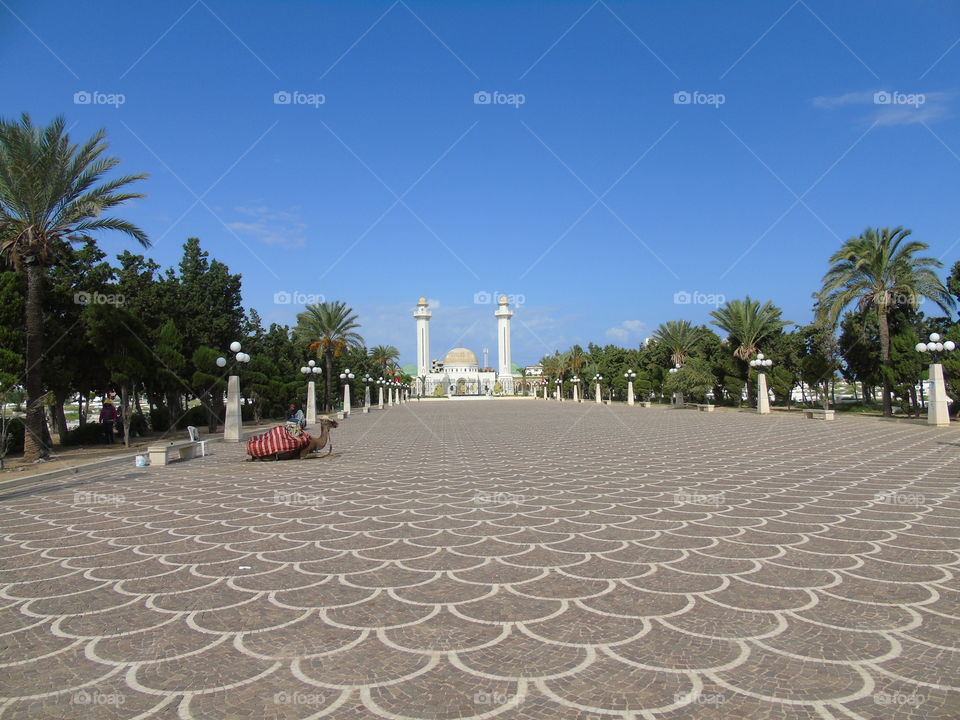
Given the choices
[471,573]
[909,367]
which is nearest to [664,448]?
[471,573]

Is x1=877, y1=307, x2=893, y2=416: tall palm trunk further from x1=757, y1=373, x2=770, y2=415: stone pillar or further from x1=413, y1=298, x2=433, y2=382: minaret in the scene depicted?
x1=413, y1=298, x2=433, y2=382: minaret

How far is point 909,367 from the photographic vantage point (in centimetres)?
2394

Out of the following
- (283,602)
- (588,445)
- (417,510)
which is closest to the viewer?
(283,602)

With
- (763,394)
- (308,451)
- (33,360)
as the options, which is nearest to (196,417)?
(33,360)

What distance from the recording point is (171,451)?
556 inches

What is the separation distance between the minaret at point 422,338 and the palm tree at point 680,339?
9344cm

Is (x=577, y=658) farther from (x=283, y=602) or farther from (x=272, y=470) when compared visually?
(x=272, y=470)

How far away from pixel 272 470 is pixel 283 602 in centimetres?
803

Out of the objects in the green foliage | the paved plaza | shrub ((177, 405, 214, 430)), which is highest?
the green foliage

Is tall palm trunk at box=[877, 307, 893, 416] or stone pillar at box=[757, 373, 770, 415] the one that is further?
stone pillar at box=[757, 373, 770, 415]

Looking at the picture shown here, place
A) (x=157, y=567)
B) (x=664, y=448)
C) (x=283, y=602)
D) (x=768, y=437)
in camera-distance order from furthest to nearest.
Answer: (x=768, y=437) → (x=664, y=448) → (x=157, y=567) → (x=283, y=602)

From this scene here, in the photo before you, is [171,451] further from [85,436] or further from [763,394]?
[763,394]

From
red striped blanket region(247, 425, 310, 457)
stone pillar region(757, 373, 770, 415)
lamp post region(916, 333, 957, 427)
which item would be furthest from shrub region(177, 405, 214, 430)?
lamp post region(916, 333, 957, 427)

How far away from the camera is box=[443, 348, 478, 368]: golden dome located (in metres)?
155
